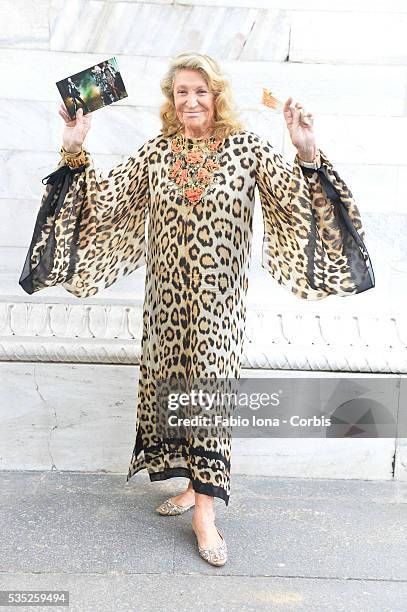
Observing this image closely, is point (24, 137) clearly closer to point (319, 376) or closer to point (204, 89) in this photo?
point (204, 89)

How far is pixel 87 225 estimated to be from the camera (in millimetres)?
3465

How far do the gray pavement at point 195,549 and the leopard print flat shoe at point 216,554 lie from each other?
0.04m

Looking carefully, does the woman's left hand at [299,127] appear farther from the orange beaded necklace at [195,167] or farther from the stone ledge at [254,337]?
the stone ledge at [254,337]

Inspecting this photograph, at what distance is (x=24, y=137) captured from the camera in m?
4.25

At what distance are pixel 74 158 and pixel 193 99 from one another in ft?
1.89

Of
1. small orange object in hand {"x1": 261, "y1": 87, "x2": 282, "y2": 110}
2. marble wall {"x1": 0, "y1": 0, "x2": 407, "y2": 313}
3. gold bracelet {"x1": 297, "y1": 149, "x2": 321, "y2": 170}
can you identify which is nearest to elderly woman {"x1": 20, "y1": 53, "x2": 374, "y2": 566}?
gold bracelet {"x1": 297, "y1": 149, "x2": 321, "y2": 170}

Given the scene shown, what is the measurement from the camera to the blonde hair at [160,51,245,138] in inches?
126

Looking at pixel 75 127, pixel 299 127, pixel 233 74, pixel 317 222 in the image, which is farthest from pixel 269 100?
pixel 233 74

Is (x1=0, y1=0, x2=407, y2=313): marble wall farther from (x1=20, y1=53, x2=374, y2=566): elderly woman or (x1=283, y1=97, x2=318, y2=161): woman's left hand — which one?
(x1=283, y1=97, x2=318, y2=161): woman's left hand

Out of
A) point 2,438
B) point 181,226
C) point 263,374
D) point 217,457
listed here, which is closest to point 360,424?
point 263,374

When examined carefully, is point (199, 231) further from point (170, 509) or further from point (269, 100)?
point (170, 509)

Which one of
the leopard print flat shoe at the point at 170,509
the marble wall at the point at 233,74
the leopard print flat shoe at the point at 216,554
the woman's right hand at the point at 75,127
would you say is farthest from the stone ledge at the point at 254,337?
the woman's right hand at the point at 75,127

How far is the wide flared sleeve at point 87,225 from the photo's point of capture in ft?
11.0

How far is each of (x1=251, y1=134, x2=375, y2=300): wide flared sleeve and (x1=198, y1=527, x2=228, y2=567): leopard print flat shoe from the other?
1.22 m
